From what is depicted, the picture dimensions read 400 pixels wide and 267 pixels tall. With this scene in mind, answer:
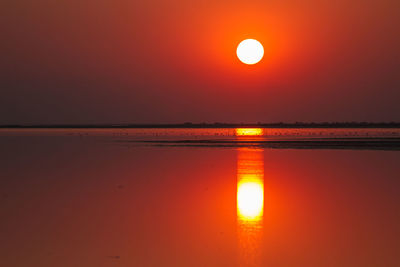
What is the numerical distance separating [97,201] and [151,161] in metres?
13.9

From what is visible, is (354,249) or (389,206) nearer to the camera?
(354,249)

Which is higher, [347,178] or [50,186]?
[347,178]

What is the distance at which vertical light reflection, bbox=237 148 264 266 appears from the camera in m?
9.07

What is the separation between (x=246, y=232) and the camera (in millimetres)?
10703

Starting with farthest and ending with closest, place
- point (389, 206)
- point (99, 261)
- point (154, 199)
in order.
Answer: point (154, 199), point (389, 206), point (99, 261)

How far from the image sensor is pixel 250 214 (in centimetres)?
1265

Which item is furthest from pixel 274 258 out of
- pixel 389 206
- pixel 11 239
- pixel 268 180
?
pixel 268 180

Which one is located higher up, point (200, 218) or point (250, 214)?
point (250, 214)

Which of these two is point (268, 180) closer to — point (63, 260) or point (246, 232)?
point (246, 232)

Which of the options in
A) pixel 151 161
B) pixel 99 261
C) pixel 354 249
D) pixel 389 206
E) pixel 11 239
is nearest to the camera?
pixel 99 261

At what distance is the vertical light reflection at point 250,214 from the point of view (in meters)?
9.07

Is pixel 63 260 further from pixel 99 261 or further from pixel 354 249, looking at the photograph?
pixel 354 249

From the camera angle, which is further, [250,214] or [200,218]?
[250,214]

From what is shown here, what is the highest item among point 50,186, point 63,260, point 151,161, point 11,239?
point 151,161
